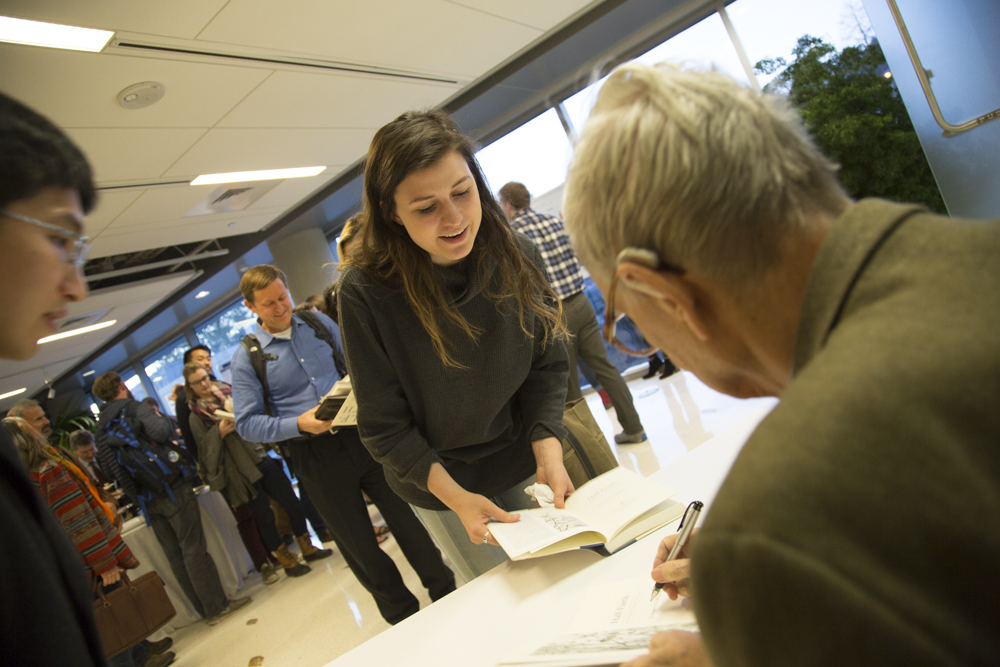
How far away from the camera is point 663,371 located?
5738mm

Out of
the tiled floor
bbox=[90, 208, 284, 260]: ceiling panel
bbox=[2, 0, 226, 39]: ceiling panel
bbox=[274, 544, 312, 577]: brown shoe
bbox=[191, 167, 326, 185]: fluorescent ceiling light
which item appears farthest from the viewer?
bbox=[90, 208, 284, 260]: ceiling panel

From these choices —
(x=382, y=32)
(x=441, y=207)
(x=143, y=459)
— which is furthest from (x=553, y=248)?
(x=143, y=459)

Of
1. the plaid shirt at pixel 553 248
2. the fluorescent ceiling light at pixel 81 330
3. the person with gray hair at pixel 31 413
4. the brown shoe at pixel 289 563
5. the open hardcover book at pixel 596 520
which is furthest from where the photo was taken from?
the fluorescent ceiling light at pixel 81 330

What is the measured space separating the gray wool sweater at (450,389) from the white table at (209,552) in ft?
12.0

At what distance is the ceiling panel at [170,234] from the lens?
5289 millimetres

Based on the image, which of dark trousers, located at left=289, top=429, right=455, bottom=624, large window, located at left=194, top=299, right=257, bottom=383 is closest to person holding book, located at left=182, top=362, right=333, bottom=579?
dark trousers, located at left=289, top=429, right=455, bottom=624

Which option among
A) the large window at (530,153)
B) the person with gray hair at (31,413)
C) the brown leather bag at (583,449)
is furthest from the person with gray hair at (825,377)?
the large window at (530,153)

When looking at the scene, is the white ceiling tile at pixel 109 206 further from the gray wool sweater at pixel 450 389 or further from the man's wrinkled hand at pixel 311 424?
the gray wool sweater at pixel 450 389

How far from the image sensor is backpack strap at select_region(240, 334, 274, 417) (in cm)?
282

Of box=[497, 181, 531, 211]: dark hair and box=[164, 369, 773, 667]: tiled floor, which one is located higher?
box=[497, 181, 531, 211]: dark hair

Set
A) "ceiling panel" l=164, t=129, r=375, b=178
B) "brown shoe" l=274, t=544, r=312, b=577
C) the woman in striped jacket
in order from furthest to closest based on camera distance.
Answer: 1. "brown shoe" l=274, t=544, r=312, b=577
2. "ceiling panel" l=164, t=129, r=375, b=178
3. the woman in striped jacket

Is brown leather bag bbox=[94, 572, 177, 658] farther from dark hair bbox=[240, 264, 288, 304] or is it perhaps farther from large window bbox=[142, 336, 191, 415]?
large window bbox=[142, 336, 191, 415]

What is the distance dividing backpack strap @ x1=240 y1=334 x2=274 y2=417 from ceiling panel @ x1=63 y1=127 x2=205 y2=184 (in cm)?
170

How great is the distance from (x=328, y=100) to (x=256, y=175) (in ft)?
4.31
